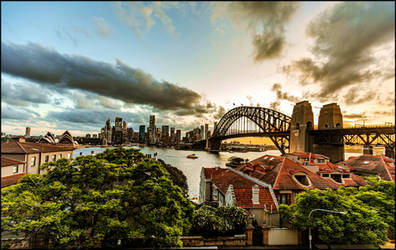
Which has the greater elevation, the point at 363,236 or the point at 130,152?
the point at 130,152

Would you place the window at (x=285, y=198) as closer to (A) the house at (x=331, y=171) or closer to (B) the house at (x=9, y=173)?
(A) the house at (x=331, y=171)

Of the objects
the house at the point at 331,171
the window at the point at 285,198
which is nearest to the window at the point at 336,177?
the house at the point at 331,171

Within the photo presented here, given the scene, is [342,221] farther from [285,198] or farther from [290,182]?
[290,182]

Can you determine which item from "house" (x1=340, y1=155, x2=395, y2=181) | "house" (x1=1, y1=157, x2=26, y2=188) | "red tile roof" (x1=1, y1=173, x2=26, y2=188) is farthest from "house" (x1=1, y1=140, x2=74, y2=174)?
"house" (x1=340, y1=155, x2=395, y2=181)

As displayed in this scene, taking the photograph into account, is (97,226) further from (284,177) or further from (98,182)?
(284,177)

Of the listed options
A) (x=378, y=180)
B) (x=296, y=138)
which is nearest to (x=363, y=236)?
(x=378, y=180)

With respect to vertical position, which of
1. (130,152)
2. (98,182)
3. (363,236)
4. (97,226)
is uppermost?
(130,152)
